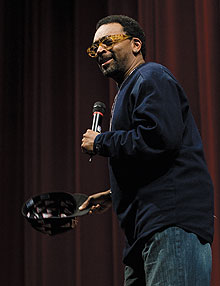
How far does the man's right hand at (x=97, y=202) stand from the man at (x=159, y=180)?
201 mm

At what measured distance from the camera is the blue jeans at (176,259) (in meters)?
1.08

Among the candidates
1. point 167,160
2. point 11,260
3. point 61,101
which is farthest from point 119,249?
point 167,160

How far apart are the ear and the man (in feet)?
0.55

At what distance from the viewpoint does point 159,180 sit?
1.14 m

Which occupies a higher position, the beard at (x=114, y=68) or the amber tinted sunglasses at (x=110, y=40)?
the amber tinted sunglasses at (x=110, y=40)

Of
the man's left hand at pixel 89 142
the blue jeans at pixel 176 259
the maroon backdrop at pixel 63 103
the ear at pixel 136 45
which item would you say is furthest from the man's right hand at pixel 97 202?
the maroon backdrop at pixel 63 103

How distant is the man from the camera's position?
1093mm

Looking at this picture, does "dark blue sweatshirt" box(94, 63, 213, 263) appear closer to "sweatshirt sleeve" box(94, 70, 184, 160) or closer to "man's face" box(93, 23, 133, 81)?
"sweatshirt sleeve" box(94, 70, 184, 160)

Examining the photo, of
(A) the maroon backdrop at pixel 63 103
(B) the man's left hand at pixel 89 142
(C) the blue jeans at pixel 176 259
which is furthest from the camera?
(A) the maroon backdrop at pixel 63 103

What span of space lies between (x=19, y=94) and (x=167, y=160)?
1938mm

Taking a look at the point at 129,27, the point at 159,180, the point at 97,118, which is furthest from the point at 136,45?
the point at 159,180

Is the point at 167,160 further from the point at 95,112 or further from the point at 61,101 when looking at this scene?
the point at 61,101

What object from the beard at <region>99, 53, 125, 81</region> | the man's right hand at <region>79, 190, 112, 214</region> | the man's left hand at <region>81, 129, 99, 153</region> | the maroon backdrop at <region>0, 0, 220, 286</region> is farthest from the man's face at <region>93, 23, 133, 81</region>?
the maroon backdrop at <region>0, 0, 220, 286</region>

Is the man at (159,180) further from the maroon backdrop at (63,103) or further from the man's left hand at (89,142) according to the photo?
the maroon backdrop at (63,103)
